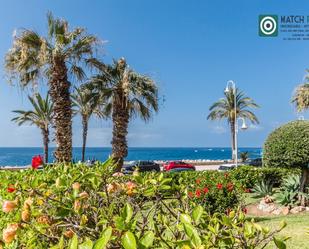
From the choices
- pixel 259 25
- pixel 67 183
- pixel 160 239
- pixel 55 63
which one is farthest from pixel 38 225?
pixel 259 25

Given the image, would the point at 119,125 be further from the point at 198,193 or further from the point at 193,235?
the point at 193,235

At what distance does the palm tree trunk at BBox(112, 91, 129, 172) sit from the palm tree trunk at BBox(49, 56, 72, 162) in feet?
15.5

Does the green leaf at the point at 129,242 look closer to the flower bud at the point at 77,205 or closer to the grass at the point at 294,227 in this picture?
the flower bud at the point at 77,205

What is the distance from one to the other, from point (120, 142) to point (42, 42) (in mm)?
7335

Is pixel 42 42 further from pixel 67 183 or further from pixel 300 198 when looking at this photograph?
pixel 67 183

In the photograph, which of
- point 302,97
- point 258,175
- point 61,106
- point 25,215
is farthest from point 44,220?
point 302,97

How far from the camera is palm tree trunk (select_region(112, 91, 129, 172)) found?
67.1 feet

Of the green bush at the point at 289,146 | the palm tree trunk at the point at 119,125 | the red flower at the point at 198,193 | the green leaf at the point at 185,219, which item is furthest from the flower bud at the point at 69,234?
the palm tree trunk at the point at 119,125

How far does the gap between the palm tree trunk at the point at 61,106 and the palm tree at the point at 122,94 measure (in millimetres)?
4513

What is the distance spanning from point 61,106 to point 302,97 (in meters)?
20.1

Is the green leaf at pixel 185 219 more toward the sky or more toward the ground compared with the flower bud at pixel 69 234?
more toward the sky

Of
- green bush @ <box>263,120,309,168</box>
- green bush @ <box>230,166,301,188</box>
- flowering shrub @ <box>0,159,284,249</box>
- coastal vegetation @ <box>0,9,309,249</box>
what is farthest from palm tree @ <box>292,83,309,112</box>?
flowering shrub @ <box>0,159,284,249</box>

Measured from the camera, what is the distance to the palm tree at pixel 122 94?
20.4 metres

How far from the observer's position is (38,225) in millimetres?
2098
